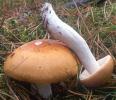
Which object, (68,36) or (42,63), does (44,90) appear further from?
(68,36)

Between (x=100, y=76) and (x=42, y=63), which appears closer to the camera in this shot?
(x=42, y=63)

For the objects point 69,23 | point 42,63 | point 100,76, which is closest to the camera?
point 42,63

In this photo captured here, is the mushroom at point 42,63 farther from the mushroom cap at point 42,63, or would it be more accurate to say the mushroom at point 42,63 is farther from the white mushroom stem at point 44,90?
the white mushroom stem at point 44,90

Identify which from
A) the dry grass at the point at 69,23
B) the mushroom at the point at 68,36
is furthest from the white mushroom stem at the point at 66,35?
the dry grass at the point at 69,23

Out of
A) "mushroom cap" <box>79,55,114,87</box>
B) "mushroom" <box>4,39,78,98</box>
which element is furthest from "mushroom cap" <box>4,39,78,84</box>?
"mushroom cap" <box>79,55,114,87</box>

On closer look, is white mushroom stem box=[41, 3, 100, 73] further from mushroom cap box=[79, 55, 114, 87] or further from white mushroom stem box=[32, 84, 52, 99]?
white mushroom stem box=[32, 84, 52, 99]

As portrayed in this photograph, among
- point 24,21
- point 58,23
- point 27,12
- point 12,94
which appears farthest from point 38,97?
point 27,12

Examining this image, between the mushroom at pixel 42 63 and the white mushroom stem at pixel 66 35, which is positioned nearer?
the mushroom at pixel 42 63

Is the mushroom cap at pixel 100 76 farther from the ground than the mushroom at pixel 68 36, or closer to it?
closer to it

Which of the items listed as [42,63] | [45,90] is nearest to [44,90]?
[45,90]
